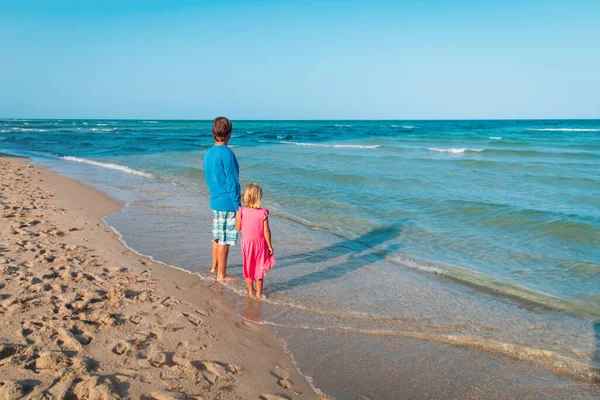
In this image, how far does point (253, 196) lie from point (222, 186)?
1.78ft

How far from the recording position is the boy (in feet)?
16.6

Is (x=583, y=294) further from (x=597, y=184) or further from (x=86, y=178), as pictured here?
(x=86, y=178)

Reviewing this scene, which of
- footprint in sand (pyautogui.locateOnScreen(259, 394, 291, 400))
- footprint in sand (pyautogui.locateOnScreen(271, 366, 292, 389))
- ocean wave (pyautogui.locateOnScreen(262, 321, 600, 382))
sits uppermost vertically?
footprint in sand (pyautogui.locateOnScreen(259, 394, 291, 400))

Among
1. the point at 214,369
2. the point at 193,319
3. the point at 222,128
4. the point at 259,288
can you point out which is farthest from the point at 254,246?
the point at 214,369

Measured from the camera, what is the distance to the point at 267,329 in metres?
4.26

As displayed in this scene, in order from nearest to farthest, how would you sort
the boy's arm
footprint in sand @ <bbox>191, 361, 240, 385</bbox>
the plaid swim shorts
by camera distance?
footprint in sand @ <bbox>191, 361, 240, 385</bbox> < the boy's arm < the plaid swim shorts

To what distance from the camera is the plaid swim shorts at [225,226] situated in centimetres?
535

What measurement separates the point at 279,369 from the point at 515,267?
4.42 m

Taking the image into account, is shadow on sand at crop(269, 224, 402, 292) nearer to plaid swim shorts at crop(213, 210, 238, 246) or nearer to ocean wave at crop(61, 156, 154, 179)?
plaid swim shorts at crop(213, 210, 238, 246)

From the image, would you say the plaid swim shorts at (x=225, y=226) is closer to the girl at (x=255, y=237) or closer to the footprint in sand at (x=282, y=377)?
the girl at (x=255, y=237)

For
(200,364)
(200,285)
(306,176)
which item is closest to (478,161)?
(306,176)

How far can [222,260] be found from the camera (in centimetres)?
549

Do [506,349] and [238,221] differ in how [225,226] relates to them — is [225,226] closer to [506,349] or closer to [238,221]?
[238,221]

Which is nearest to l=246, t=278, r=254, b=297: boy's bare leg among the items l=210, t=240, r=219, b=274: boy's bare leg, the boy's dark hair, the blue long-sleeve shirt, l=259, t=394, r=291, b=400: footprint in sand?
l=210, t=240, r=219, b=274: boy's bare leg
